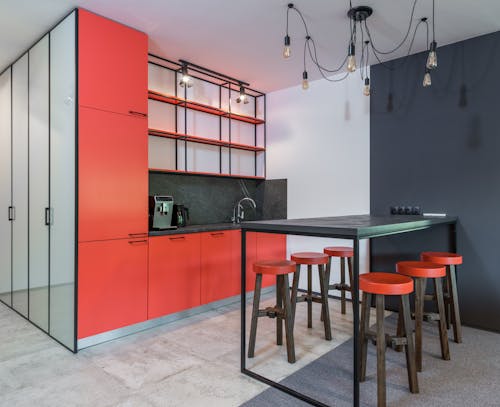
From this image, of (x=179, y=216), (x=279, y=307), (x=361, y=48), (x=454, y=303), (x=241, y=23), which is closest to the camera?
(x=279, y=307)

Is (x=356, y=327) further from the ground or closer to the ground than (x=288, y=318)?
further from the ground

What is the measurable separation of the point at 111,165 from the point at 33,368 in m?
1.57

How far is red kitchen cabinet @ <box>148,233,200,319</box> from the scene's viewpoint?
10.4 ft

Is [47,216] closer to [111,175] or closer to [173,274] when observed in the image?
[111,175]

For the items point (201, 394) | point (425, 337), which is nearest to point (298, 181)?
point (425, 337)

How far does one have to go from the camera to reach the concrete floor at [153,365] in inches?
81.3

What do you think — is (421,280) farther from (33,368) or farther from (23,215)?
(23,215)

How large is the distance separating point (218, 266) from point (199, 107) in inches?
74.7

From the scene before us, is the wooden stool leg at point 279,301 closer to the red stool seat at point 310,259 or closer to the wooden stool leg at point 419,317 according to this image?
the red stool seat at point 310,259

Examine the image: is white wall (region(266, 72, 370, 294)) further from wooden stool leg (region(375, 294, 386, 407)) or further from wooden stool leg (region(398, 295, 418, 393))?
wooden stool leg (region(375, 294, 386, 407))

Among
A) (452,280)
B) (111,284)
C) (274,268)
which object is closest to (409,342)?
(274,268)

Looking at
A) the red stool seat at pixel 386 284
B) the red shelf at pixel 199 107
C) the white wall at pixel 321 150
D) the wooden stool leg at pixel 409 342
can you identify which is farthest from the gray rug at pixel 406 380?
the red shelf at pixel 199 107

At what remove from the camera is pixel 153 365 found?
97.0 inches

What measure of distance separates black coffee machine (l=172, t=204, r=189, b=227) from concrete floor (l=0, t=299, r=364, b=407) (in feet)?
3.28
